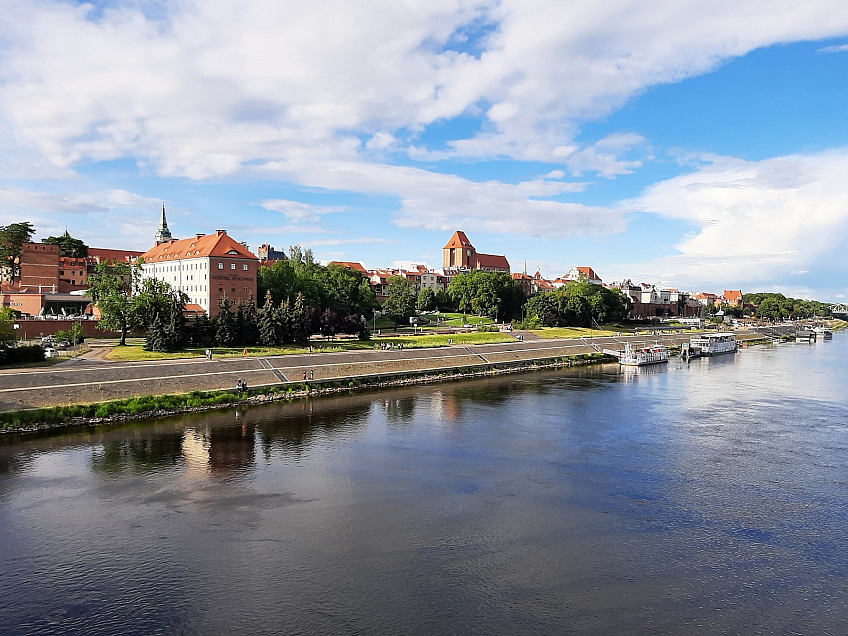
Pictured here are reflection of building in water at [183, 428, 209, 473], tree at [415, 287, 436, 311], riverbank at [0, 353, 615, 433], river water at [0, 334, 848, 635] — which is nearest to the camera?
river water at [0, 334, 848, 635]

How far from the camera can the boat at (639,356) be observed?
62900mm

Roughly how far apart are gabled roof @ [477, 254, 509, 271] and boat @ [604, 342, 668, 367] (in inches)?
2990

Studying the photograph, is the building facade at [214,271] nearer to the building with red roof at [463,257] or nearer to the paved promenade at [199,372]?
the paved promenade at [199,372]

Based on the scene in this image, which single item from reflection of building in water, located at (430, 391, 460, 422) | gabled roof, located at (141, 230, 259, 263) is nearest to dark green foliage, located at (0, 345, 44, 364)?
reflection of building in water, located at (430, 391, 460, 422)

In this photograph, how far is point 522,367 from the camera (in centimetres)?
5634

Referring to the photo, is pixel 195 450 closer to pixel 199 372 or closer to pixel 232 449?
pixel 232 449

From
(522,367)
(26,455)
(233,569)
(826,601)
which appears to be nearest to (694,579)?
(826,601)

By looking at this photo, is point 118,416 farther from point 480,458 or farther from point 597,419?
point 597,419

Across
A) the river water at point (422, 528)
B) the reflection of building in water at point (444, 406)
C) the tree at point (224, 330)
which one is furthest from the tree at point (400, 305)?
the river water at point (422, 528)

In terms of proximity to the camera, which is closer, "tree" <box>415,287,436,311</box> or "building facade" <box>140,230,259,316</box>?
"building facade" <box>140,230,259,316</box>

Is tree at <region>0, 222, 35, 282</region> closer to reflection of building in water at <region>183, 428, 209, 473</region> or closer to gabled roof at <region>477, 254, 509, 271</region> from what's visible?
reflection of building in water at <region>183, 428, 209, 473</region>

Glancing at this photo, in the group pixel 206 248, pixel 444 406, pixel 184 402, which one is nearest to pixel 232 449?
pixel 184 402

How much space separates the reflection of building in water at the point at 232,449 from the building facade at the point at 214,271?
36541 millimetres

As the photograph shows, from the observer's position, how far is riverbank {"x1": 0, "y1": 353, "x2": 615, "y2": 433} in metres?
27.6
